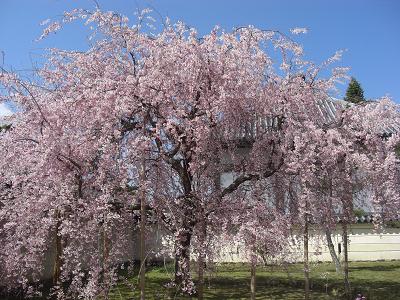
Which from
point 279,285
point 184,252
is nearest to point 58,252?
point 184,252

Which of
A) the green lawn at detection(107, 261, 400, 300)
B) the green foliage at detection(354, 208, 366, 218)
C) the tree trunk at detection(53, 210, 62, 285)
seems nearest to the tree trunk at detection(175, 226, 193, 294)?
the green lawn at detection(107, 261, 400, 300)

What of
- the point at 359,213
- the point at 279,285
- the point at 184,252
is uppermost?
the point at 359,213

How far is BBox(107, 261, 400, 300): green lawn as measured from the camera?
1006cm

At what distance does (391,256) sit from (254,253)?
15058mm

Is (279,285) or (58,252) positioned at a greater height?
(58,252)

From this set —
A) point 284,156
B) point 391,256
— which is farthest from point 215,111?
point 391,256

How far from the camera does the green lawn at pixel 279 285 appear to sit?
1006 cm

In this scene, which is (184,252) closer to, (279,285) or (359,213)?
(279,285)

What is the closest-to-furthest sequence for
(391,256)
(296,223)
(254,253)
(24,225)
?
(254,253) → (24,225) → (296,223) → (391,256)

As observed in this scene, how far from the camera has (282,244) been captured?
27.2ft

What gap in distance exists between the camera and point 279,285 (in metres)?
12.0

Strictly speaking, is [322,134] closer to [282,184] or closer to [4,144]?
[282,184]

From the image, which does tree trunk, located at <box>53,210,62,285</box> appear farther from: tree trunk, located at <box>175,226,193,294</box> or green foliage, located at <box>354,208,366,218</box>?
green foliage, located at <box>354,208,366,218</box>

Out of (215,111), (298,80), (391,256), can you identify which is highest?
(298,80)
